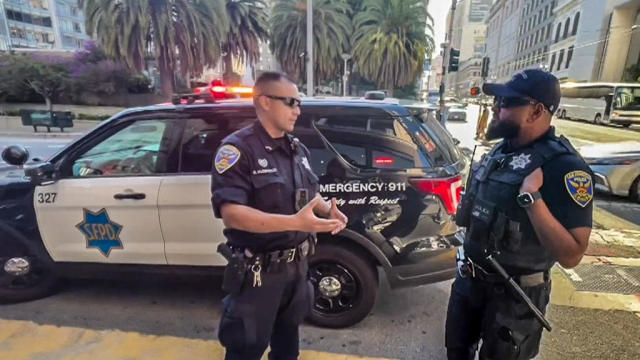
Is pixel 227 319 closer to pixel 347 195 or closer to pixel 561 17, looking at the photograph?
pixel 347 195

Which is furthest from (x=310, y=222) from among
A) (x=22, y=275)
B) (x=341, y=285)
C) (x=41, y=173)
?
(x=22, y=275)

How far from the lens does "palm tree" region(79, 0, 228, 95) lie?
57.2ft

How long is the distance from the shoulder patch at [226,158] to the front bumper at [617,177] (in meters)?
7.04

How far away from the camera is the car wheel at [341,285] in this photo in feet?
8.58

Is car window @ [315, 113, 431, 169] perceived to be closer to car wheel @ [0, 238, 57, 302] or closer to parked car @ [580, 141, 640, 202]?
car wheel @ [0, 238, 57, 302]

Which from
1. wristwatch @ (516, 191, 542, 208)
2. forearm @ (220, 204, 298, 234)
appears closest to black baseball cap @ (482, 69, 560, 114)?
wristwatch @ (516, 191, 542, 208)

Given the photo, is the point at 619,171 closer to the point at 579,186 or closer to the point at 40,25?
the point at 579,186

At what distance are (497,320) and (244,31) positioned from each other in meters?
24.8

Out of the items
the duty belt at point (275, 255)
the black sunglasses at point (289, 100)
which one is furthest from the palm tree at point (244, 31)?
the duty belt at point (275, 255)

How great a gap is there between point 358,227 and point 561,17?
7014cm

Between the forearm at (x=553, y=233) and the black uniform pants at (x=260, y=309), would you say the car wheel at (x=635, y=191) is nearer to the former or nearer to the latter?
the forearm at (x=553, y=233)

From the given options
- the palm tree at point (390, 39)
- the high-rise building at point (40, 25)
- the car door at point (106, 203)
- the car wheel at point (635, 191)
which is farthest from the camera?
the high-rise building at point (40, 25)

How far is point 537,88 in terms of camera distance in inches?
60.6

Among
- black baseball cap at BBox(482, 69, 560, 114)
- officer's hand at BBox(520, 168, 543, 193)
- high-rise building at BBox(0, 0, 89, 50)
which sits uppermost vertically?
high-rise building at BBox(0, 0, 89, 50)
